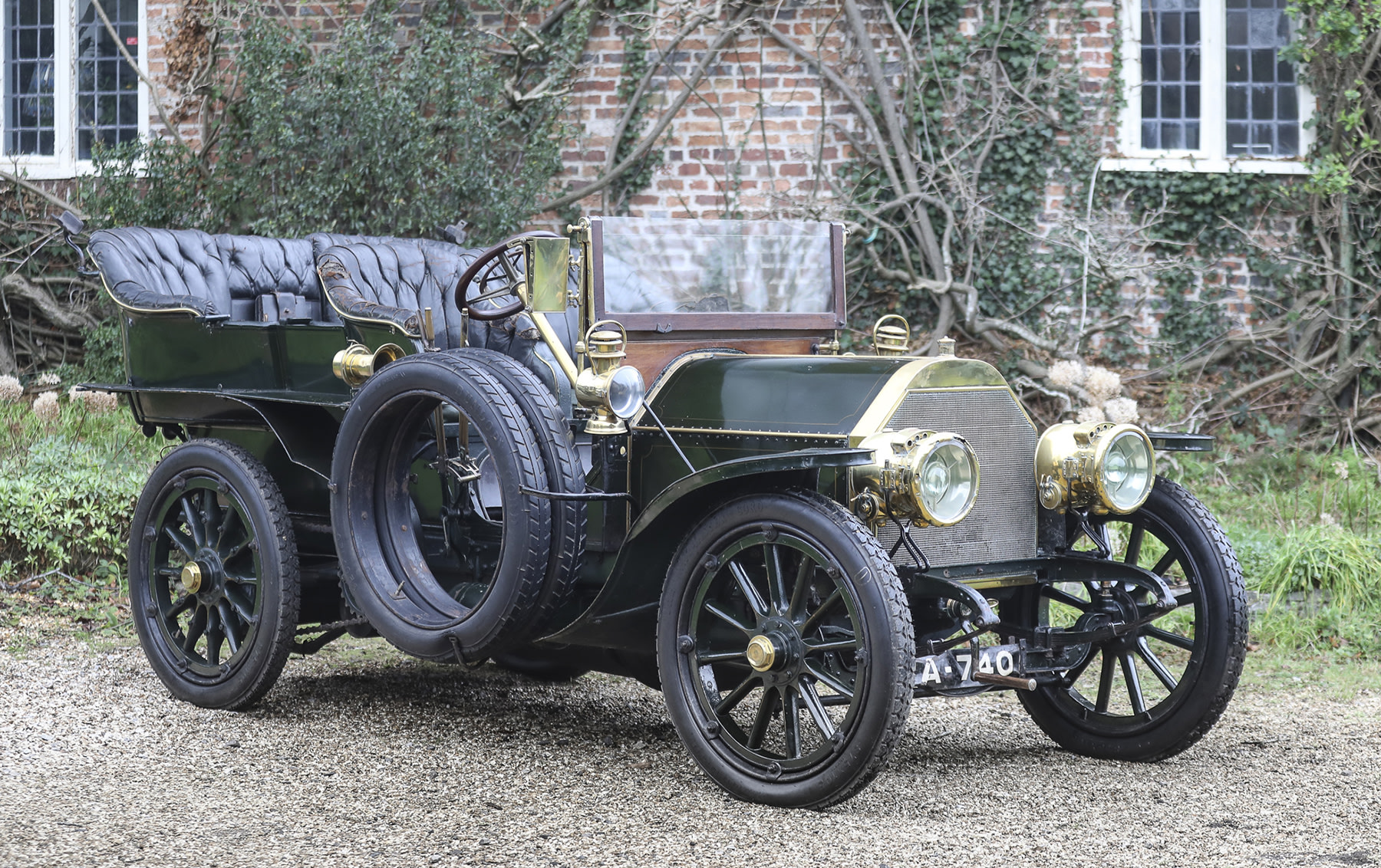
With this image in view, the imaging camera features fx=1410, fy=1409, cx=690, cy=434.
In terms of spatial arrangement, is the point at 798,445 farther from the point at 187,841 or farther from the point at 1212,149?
A: the point at 1212,149

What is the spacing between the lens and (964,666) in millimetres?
3461

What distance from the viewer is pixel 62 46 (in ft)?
34.2

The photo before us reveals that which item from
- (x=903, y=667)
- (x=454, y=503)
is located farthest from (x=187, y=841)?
(x=903, y=667)

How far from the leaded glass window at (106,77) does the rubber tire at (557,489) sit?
25.6 ft

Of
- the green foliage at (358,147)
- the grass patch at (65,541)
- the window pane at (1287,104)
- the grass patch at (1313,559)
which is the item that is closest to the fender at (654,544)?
the grass patch at (65,541)

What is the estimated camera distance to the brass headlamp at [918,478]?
3322mm

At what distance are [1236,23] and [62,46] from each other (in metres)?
8.37

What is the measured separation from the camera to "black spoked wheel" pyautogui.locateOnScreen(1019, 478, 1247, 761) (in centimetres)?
373

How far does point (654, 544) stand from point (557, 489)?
30 centimetres

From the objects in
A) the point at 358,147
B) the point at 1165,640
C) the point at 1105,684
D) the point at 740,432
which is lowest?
the point at 1105,684

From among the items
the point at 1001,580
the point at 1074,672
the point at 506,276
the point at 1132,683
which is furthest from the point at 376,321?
the point at 1132,683

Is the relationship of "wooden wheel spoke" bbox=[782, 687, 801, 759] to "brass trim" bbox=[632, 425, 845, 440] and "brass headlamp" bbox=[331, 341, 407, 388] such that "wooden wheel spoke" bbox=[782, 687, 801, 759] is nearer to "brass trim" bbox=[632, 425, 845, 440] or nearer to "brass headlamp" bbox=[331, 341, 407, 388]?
"brass trim" bbox=[632, 425, 845, 440]

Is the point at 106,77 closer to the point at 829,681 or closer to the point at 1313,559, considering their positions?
the point at 1313,559

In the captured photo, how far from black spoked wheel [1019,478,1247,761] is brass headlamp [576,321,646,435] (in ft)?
4.11
